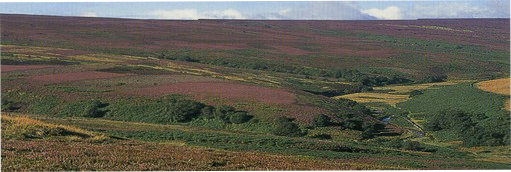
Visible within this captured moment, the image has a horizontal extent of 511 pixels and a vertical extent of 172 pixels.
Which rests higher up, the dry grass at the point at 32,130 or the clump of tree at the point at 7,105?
the dry grass at the point at 32,130

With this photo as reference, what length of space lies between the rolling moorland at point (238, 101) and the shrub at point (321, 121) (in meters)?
0.07

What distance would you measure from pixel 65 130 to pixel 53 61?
163 feet

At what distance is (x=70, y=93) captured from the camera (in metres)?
50.3

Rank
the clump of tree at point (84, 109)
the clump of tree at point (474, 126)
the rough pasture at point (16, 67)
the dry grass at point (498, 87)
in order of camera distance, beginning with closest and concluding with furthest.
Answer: the clump of tree at point (474, 126) < the clump of tree at point (84, 109) < the dry grass at point (498, 87) < the rough pasture at point (16, 67)

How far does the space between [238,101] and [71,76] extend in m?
16.9

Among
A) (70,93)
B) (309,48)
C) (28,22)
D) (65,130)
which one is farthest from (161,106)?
(28,22)

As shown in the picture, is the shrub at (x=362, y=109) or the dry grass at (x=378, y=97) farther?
the dry grass at (x=378, y=97)

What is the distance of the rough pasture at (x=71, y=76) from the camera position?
55156 mm

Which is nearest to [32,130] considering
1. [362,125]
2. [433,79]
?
[362,125]

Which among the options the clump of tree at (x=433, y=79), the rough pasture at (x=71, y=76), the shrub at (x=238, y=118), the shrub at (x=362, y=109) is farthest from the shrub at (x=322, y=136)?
the clump of tree at (x=433, y=79)

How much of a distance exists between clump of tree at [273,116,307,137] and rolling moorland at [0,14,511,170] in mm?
105

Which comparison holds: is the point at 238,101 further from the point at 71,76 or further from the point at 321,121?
the point at 71,76

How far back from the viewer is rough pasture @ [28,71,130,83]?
5516 centimetres

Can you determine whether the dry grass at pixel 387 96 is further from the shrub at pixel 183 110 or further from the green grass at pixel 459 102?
the shrub at pixel 183 110
